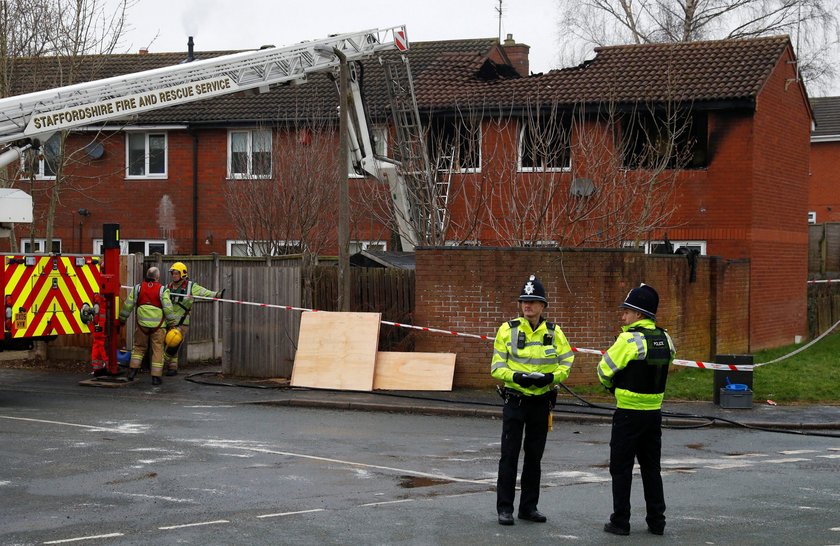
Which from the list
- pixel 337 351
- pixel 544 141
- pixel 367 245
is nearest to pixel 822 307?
pixel 544 141

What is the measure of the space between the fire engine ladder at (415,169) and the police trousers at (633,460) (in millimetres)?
12128

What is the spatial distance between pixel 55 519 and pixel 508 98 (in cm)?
1837

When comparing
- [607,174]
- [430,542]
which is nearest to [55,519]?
[430,542]

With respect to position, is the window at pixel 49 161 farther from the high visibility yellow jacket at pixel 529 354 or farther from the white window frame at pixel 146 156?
the high visibility yellow jacket at pixel 529 354

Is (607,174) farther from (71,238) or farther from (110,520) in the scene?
(71,238)

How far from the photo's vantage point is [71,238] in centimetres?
3177

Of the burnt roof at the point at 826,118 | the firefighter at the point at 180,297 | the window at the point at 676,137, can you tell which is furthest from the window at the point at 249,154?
the burnt roof at the point at 826,118

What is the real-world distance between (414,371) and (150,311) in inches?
159

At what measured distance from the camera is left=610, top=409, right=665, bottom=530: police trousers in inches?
325

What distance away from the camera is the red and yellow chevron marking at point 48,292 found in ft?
50.6

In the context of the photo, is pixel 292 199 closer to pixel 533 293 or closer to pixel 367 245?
pixel 367 245

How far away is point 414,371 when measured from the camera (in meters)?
16.5

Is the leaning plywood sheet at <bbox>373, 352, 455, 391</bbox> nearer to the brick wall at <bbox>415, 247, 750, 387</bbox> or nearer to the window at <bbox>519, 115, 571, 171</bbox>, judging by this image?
the brick wall at <bbox>415, 247, 750, 387</bbox>

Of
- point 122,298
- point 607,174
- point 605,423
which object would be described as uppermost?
point 607,174
